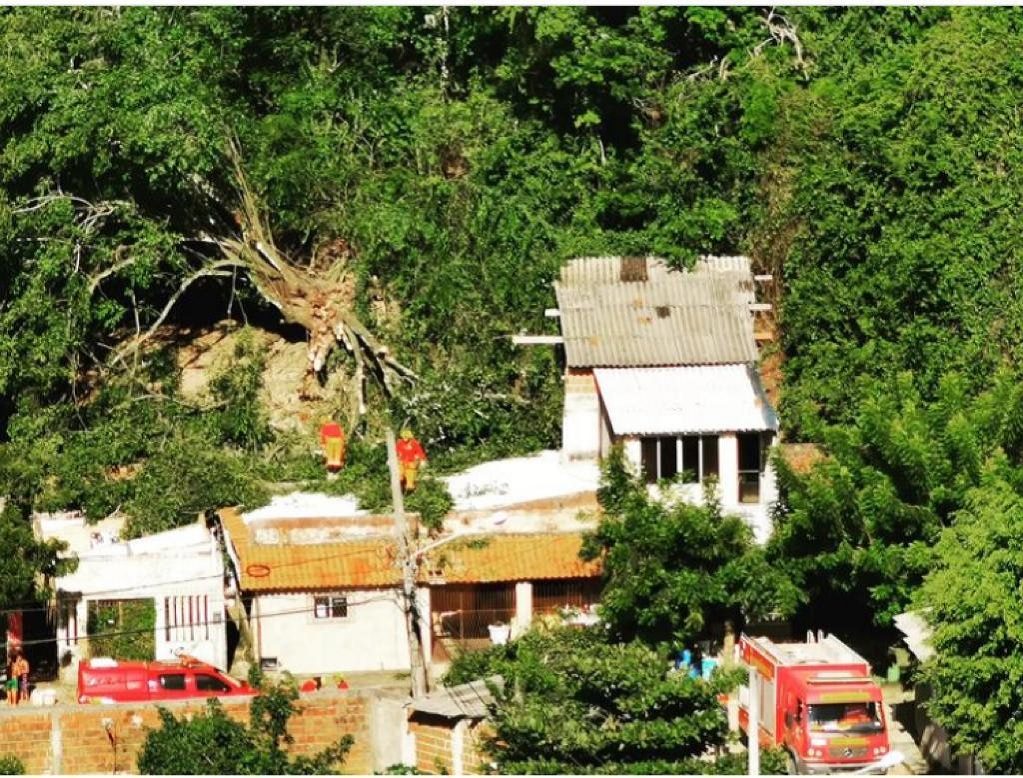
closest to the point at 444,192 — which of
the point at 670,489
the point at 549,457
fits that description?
the point at 549,457

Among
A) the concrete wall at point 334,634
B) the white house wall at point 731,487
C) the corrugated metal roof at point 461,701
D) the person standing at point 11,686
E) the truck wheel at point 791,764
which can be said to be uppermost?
the white house wall at point 731,487

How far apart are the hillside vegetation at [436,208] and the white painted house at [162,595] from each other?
7.40ft

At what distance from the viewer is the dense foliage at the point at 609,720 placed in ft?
95.7

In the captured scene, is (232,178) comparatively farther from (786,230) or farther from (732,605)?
(732,605)

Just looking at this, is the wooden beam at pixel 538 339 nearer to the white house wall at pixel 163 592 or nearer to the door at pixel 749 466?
the door at pixel 749 466

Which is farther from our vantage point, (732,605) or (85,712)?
(732,605)

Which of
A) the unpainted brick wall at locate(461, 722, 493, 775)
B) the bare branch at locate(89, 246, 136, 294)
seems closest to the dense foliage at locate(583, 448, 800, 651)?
the unpainted brick wall at locate(461, 722, 493, 775)

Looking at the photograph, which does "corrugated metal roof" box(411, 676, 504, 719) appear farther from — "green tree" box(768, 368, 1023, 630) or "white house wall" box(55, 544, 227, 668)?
"green tree" box(768, 368, 1023, 630)

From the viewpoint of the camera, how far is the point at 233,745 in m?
31.6

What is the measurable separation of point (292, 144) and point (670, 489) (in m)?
9.57

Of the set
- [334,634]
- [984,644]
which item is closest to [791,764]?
[984,644]

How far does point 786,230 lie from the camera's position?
134 ft

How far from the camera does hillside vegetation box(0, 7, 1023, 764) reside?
3944cm

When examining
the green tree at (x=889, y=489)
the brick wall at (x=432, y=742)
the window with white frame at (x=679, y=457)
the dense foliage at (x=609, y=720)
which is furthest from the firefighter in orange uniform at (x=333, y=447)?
the dense foliage at (x=609, y=720)
